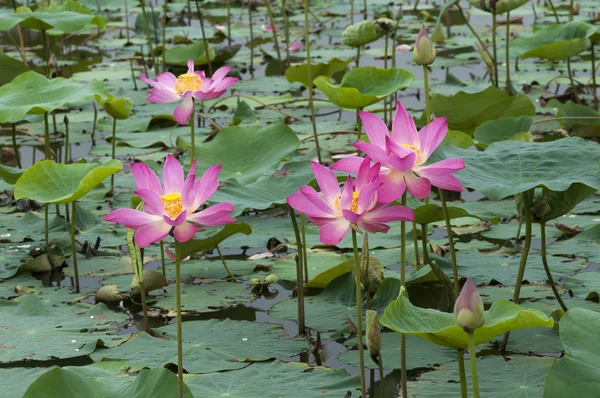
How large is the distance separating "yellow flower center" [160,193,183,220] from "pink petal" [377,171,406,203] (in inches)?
13.4

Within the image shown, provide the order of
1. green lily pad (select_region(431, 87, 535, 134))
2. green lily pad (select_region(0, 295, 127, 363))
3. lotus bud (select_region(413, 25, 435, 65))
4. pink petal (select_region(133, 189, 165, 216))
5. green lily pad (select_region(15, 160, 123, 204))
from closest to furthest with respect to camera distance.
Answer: pink petal (select_region(133, 189, 165, 216)), lotus bud (select_region(413, 25, 435, 65)), green lily pad (select_region(0, 295, 127, 363)), green lily pad (select_region(15, 160, 123, 204)), green lily pad (select_region(431, 87, 535, 134))

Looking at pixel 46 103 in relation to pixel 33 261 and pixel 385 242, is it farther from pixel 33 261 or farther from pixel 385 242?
pixel 385 242

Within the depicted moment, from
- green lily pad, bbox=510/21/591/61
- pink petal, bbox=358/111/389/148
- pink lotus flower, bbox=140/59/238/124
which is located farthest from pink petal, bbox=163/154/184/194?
green lily pad, bbox=510/21/591/61

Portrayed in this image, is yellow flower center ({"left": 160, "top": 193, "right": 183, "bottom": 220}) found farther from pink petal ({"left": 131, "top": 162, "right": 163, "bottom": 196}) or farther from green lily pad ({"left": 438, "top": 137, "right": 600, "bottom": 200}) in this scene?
green lily pad ({"left": 438, "top": 137, "right": 600, "bottom": 200})

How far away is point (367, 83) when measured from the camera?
9.61 ft

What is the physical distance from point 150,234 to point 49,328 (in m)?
0.82

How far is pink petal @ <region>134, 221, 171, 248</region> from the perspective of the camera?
56.6 inches

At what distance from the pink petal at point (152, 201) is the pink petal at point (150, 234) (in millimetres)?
22

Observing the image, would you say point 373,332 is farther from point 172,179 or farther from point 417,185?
point 172,179

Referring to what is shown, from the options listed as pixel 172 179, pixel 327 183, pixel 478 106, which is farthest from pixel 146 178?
pixel 478 106

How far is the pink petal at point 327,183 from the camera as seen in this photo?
59.0 inches

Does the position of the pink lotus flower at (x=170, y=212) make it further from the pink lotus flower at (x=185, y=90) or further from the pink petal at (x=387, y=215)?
the pink lotus flower at (x=185, y=90)

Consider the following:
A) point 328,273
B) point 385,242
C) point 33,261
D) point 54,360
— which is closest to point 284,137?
point 385,242

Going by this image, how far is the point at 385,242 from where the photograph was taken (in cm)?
266
